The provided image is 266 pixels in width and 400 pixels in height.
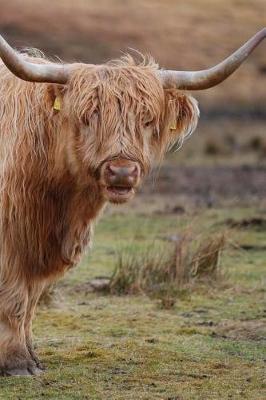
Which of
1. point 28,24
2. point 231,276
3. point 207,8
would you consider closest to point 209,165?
point 231,276

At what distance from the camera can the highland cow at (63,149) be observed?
697 centimetres

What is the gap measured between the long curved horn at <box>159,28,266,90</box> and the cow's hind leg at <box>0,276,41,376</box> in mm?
1444

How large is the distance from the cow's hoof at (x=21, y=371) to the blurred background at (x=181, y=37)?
19.0m

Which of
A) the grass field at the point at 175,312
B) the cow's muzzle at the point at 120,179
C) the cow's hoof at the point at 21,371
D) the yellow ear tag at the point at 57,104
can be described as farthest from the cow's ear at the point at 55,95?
the cow's hoof at the point at 21,371

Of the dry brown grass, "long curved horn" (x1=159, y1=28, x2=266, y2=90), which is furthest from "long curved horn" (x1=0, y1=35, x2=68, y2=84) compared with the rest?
the dry brown grass

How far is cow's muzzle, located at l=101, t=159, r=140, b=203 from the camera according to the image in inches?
266

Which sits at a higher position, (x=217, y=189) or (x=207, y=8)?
(x=207, y=8)

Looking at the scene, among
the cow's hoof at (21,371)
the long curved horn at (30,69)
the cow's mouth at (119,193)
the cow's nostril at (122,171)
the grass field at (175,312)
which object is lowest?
the cow's hoof at (21,371)

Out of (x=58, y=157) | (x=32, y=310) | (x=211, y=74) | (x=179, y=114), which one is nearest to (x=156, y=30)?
(x=179, y=114)

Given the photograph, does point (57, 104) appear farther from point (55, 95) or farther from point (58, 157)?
point (58, 157)

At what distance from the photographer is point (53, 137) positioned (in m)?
→ 7.24

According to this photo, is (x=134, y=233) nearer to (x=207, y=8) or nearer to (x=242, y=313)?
(x=242, y=313)

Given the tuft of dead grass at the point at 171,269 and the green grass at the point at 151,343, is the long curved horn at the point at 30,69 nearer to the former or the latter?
the green grass at the point at 151,343

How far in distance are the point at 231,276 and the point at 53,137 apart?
4.53 meters
